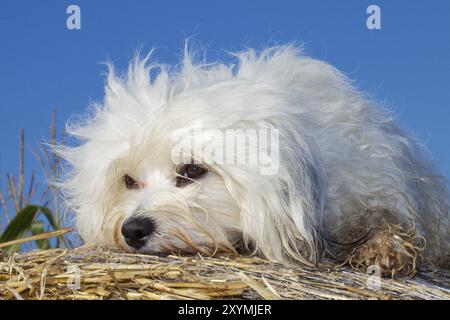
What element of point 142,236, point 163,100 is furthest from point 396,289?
point 163,100

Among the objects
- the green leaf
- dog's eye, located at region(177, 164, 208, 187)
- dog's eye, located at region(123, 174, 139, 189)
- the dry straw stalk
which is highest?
dog's eye, located at region(177, 164, 208, 187)

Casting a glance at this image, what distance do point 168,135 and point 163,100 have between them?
403mm

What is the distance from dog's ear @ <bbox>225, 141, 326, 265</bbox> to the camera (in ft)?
14.5

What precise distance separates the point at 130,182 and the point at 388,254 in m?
1.51

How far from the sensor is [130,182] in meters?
4.98

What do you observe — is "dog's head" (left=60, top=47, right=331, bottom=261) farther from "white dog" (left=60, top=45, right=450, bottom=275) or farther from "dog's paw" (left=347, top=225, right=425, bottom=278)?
"dog's paw" (left=347, top=225, right=425, bottom=278)

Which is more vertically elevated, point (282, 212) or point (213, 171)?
point (213, 171)

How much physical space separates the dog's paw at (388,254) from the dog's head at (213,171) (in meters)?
0.25

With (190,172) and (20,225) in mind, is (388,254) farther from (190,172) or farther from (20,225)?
(20,225)

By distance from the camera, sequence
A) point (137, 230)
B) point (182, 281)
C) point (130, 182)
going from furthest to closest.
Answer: point (130, 182) < point (137, 230) < point (182, 281)

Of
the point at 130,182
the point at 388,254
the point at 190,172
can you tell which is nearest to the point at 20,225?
the point at 130,182

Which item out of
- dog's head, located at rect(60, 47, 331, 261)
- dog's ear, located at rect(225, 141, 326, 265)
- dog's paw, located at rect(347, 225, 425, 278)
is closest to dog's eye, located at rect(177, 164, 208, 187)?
dog's head, located at rect(60, 47, 331, 261)

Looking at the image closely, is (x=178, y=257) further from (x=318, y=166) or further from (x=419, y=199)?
(x=419, y=199)

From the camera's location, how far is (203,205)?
14.9ft
